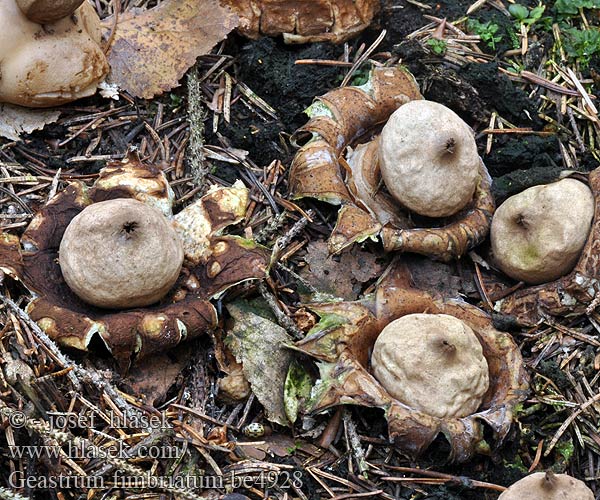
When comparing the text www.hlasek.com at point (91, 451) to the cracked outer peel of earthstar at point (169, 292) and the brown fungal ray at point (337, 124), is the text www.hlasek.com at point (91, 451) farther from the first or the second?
the brown fungal ray at point (337, 124)

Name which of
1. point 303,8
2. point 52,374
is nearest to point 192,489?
point 52,374

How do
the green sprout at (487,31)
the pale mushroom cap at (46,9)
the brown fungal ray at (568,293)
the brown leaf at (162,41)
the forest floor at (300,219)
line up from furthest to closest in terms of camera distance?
the green sprout at (487,31) < the brown leaf at (162,41) < the pale mushroom cap at (46,9) < the brown fungal ray at (568,293) < the forest floor at (300,219)

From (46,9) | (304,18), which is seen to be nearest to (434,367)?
(304,18)

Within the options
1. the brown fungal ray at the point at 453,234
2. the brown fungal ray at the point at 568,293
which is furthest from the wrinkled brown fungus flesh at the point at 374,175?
the brown fungal ray at the point at 568,293

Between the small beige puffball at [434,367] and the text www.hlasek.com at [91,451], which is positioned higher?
the text www.hlasek.com at [91,451]

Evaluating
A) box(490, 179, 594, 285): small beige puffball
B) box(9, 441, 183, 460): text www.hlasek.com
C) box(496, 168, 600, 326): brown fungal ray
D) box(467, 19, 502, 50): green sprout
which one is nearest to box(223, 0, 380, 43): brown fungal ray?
box(467, 19, 502, 50): green sprout
